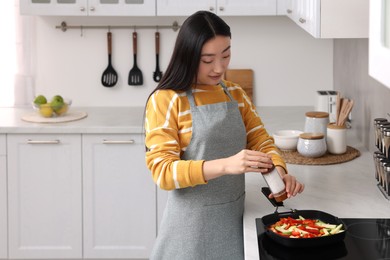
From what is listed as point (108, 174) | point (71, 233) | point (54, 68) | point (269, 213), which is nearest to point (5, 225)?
point (71, 233)

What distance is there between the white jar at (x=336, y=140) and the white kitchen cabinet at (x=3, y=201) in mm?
1764

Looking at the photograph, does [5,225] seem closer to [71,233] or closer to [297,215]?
[71,233]

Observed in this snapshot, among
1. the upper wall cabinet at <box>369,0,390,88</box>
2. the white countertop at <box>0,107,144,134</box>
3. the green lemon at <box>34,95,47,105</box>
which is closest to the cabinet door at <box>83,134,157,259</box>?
the white countertop at <box>0,107,144,134</box>

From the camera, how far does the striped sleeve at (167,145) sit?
7.20 feet

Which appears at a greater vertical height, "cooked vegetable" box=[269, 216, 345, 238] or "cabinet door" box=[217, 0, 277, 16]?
"cabinet door" box=[217, 0, 277, 16]

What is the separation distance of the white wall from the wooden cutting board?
61 mm

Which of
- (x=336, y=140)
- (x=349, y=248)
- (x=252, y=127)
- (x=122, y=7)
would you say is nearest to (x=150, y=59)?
(x=122, y=7)

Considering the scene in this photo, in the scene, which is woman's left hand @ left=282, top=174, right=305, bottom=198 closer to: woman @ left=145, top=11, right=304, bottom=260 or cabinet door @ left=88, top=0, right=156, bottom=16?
woman @ left=145, top=11, right=304, bottom=260

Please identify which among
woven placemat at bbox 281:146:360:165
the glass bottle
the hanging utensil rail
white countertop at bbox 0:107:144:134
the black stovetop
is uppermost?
the hanging utensil rail

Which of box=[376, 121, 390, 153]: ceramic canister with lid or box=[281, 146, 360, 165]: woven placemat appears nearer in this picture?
box=[376, 121, 390, 153]: ceramic canister with lid

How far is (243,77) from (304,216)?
7.81 feet

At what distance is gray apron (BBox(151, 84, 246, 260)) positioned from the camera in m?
2.36

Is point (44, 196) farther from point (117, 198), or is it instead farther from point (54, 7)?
point (54, 7)

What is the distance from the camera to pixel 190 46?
2287mm
